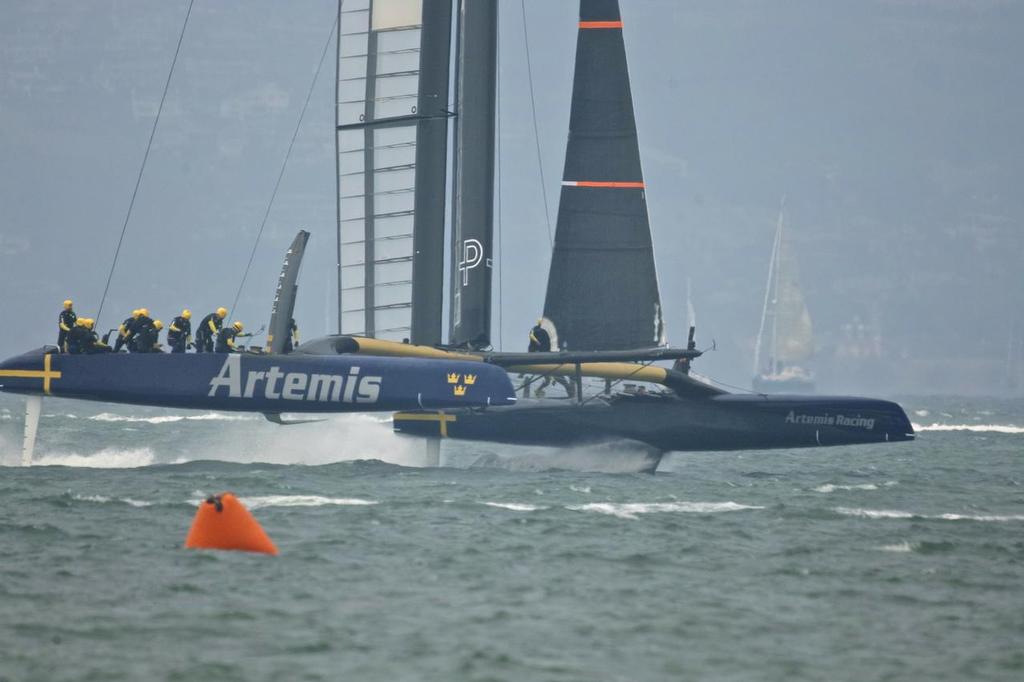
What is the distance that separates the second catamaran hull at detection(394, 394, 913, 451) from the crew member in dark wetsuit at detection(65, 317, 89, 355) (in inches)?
223

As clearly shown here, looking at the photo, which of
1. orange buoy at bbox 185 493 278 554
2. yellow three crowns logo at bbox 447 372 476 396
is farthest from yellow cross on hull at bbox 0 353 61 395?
orange buoy at bbox 185 493 278 554

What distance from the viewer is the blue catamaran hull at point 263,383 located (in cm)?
2042

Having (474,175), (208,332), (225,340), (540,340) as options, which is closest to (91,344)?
(208,332)

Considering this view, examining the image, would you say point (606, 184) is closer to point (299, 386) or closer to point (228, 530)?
point (299, 386)

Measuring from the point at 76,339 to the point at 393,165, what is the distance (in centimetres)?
545

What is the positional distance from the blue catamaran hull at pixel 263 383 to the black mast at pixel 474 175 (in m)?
2.74

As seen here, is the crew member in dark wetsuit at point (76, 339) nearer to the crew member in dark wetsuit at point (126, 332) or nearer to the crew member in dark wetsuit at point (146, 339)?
the crew member in dark wetsuit at point (126, 332)

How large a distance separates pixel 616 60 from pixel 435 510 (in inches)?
366

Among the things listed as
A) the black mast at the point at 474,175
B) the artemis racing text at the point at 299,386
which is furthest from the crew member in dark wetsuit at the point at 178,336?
the black mast at the point at 474,175

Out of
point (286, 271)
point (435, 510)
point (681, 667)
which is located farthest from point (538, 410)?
point (681, 667)

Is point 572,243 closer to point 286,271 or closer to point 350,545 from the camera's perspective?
point 286,271

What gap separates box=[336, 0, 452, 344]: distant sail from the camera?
2350cm

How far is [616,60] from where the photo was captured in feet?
76.8

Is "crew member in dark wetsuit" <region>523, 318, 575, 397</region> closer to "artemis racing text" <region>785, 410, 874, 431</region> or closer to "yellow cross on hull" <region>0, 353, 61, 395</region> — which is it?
"artemis racing text" <region>785, 410, 874, 431</region>
